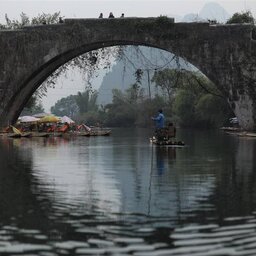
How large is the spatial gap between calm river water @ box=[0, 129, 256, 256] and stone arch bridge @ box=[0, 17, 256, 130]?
61.6 ft

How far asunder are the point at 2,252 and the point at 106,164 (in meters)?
9.64

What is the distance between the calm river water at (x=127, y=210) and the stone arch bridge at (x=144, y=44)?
18.8 meters

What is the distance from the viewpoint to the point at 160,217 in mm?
7871

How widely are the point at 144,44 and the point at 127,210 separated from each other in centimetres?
2615

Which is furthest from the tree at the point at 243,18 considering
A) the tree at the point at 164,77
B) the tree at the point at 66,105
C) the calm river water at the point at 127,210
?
the tree at the point at 66,105

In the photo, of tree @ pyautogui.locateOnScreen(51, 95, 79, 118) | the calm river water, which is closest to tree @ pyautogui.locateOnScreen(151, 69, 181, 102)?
the calm river water

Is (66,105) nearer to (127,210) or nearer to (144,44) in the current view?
(144,44)

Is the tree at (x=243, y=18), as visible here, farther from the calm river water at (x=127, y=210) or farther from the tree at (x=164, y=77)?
the calm river water at (x=127, y=210)

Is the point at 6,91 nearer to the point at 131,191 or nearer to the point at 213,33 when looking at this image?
the point at 213,33

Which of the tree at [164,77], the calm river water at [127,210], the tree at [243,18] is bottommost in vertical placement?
the calm river water at [127,210]

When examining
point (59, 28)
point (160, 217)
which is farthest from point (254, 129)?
point (160, 217)

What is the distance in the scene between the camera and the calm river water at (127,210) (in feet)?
20.9

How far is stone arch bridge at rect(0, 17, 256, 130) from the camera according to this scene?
3297 centimetres

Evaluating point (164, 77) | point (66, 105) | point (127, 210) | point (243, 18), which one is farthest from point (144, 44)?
point (66, 105)
